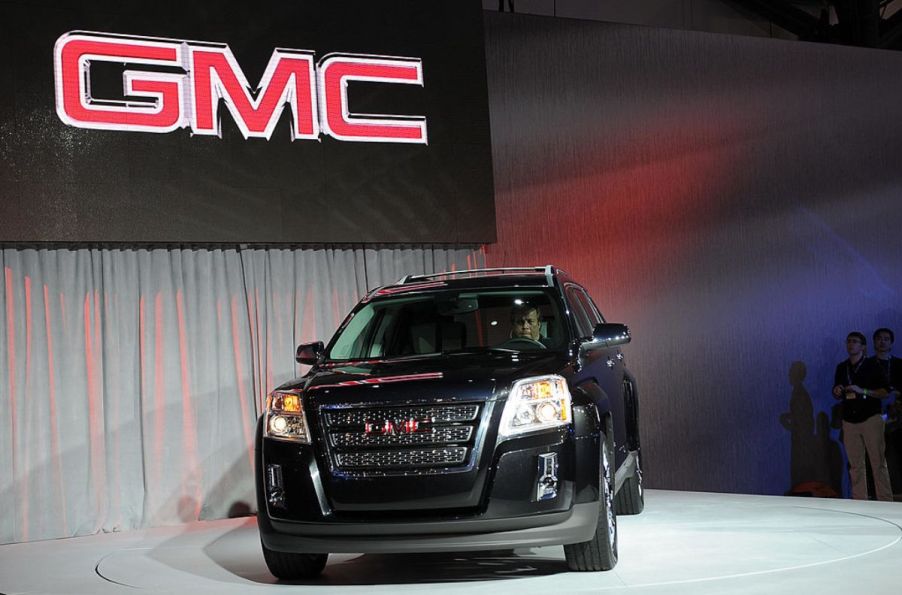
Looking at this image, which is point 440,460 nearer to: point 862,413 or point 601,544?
point 601,544

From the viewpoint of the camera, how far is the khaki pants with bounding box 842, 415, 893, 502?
39.2 ft

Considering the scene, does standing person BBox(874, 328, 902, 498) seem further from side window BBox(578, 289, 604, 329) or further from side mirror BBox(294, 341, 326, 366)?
side mirror BBox(294, 341, 326, 366)

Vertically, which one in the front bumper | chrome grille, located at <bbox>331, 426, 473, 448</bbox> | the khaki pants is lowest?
the khaki pants

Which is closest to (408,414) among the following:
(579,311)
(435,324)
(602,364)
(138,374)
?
(435,324)

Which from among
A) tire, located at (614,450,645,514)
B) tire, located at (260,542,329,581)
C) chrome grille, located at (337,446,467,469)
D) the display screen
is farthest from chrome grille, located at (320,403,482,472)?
the display screen

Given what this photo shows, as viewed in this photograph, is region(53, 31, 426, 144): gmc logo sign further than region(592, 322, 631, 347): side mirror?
Yes

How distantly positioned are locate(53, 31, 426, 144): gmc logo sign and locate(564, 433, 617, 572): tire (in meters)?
5.49

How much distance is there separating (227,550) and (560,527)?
2957 millimetres

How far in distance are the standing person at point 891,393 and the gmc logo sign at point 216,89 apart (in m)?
5.40

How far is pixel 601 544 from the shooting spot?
18.5 ft

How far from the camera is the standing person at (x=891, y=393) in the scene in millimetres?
11930

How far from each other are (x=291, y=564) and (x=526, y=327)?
187 centimetres

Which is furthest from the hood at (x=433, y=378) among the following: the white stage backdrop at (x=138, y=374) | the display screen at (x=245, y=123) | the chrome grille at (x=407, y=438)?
the display screen at (x=245, y=123)

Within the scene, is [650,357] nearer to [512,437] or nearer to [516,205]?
[516,205]
